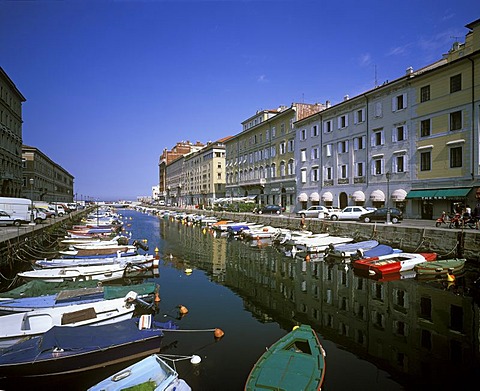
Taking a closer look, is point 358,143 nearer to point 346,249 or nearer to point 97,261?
point 346,249

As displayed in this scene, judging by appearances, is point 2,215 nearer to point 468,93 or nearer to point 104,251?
point 104,251

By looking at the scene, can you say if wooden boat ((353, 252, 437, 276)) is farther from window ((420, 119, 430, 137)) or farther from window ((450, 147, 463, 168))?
window ((420, 119, 430, 137))

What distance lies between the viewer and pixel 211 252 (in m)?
29.9

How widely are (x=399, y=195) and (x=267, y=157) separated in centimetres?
3171

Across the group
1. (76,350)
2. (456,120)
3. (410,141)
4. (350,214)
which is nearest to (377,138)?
(410,141)

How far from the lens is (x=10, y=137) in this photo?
Answer: 182 feet

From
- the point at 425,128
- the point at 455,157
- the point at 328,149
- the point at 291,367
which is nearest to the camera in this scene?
the point at 291,367

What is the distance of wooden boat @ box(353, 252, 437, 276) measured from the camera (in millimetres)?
19453

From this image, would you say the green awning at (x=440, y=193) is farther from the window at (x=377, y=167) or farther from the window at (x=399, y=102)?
the window at (x=399, y=102)

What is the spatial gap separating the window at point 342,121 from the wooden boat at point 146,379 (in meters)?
41.9

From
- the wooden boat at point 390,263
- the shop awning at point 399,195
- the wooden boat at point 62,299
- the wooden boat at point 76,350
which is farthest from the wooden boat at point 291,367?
the shop awning at point 399,195

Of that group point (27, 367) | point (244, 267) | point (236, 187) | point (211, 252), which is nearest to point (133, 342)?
point (27, 367)

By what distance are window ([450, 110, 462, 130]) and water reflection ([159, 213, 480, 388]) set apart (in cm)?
1620

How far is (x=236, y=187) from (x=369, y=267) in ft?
191
